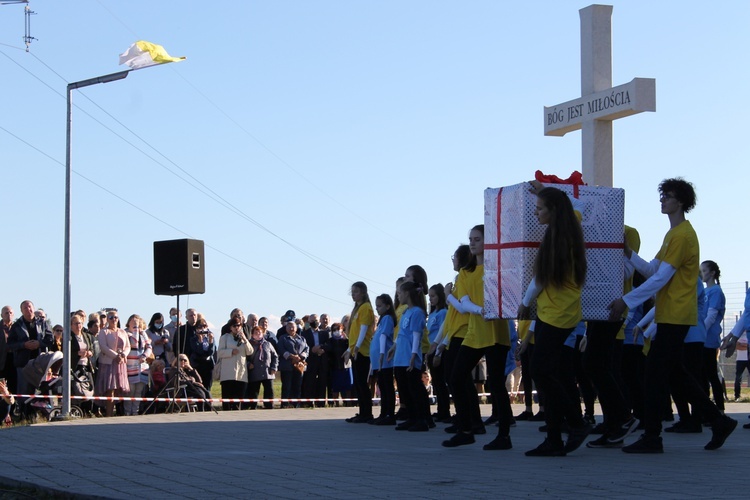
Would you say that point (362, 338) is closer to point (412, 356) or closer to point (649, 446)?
point (412, 356)

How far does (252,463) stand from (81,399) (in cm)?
895

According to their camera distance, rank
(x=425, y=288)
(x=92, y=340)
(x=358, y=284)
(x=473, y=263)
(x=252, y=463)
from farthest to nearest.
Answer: (x=92, y=340) → (x=358, y=284) → (x=425, y=288) → (x=473, y=263) → (x=252, y=463)

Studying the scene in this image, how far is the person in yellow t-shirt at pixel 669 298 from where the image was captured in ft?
29.1

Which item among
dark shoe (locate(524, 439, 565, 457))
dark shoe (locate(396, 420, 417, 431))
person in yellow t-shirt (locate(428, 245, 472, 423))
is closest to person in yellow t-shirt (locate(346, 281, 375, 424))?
dark shoe (locate(396, 420, 417, 431))

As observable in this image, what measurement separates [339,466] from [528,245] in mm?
2311

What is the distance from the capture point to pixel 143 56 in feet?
64.6

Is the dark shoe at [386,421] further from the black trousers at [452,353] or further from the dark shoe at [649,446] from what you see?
the dark shoe at [649,446]

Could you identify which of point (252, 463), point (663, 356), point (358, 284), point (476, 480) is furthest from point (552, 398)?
point (358, 284)

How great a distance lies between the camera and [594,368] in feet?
31.7

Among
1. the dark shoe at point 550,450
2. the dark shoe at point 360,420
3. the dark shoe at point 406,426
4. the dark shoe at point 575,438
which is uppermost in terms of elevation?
the dark shoe at point 575,438

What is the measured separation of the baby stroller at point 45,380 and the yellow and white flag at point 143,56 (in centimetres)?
517

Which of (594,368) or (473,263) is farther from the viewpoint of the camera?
(473,263)

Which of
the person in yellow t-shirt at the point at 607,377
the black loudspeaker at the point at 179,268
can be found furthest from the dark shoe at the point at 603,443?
the black loudspeaker at the point at 179,268

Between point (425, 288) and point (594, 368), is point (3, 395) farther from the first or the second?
point (594, 368)
